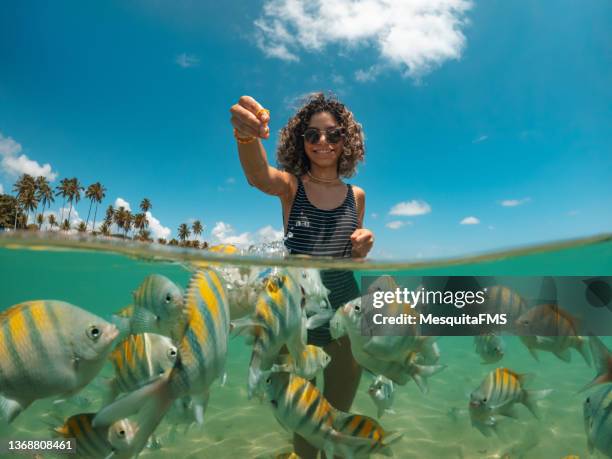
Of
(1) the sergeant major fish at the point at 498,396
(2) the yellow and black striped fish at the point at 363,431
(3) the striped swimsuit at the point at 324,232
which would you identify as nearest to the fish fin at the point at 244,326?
(2) the yellow and black striped fish at the point at 363,431

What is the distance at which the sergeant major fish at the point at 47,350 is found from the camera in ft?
7.09

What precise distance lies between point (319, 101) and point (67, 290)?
12516 mm

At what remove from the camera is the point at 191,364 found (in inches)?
70.0

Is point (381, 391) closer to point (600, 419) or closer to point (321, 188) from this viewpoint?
point (600, 419)

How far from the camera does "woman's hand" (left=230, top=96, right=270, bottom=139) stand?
3053 mm

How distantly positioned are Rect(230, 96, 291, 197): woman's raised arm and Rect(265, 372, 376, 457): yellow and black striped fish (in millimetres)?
1900

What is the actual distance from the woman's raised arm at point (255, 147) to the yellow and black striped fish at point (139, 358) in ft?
5.77

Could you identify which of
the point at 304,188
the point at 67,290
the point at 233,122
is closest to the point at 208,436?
the point at 304,188

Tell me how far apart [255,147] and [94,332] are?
203 centimetres

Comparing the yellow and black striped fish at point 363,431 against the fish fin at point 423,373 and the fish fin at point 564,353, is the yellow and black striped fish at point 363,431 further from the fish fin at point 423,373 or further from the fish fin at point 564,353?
the fish fin at point 564,353

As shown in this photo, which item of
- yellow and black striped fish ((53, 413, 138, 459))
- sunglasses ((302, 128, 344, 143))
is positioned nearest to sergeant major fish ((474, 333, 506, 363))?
sunglasses ((302, 128, 344, 143))

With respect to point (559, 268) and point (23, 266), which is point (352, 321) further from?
point (559, 268)

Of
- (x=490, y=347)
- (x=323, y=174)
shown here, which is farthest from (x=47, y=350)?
(x=490, y=347)

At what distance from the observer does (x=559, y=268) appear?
12023mm
